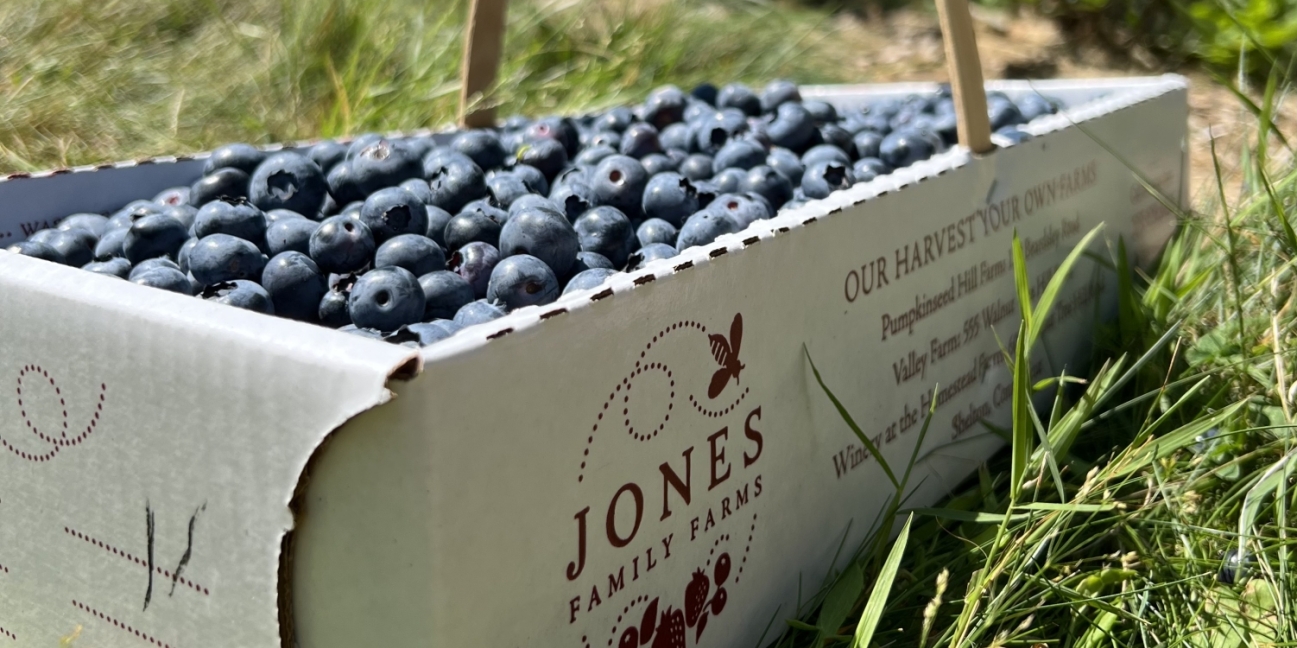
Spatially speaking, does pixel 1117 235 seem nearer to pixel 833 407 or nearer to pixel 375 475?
pixel 833 407

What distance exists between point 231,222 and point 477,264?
0.31m

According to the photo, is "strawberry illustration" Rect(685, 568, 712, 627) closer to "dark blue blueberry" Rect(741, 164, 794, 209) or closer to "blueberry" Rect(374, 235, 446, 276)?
"blueberry" Rect(374, 235, 446, 276)

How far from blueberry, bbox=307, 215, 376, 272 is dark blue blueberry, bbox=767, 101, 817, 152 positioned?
91 centimetres

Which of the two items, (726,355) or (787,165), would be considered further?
(787,165)

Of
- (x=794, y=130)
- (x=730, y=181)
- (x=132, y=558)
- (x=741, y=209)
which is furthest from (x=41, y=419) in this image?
(x=794, y=130)

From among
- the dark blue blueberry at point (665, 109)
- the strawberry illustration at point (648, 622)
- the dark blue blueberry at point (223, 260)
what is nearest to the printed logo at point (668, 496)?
the strawberry illustration at point (648, 622)

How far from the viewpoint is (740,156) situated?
5.57 feet

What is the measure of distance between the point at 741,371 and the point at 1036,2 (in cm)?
412

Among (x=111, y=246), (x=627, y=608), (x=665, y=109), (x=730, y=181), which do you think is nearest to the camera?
(x=627, y=608)

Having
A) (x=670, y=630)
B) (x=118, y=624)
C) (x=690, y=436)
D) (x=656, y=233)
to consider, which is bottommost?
(x=670, y=630)

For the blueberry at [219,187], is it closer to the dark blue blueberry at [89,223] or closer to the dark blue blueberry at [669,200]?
the dark blue blueberry at [89,223]

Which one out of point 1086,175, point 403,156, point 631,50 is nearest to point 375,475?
point 403,156

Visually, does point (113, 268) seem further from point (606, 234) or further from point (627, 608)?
point (627, 608)

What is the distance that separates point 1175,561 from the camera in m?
1.31
